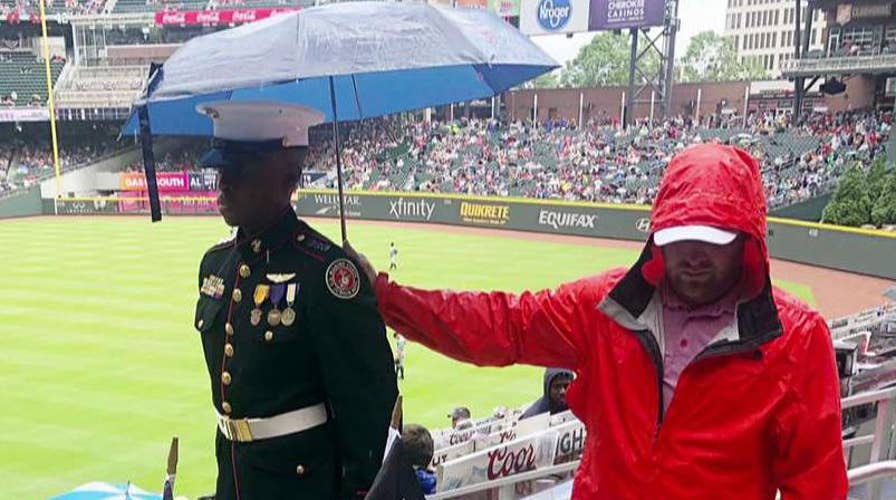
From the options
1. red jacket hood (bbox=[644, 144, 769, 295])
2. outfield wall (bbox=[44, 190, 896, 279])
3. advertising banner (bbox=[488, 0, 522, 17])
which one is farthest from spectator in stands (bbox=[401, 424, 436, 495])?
advertising banner (bbox=[488, 0, 522, 17])

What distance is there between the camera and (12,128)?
44219mm

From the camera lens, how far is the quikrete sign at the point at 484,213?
29000 mm

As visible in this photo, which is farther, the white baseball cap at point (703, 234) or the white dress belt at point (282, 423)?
the white dress belt at point (282, 423)

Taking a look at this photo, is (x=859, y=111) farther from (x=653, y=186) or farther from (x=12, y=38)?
(x=12, y=38)

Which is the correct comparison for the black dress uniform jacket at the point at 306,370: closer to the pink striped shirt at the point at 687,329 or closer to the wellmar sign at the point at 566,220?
the pink striped shirt at the point at 687,329

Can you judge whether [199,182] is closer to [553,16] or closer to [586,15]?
[553,16]

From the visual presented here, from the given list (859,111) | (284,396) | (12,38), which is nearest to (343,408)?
(284,396)

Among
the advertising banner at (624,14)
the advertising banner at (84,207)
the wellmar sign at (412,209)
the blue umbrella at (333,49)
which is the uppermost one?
the advertising banner at (624,14)

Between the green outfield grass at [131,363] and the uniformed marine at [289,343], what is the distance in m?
5.67

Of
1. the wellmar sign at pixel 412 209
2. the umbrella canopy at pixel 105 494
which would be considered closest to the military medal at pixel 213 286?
the umbrella canopy at pixel 105 494

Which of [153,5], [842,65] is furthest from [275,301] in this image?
[153,5]

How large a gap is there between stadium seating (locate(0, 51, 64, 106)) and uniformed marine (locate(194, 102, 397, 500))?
1808 inches

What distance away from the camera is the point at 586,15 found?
119 ft

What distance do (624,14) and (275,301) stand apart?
1399 inches
